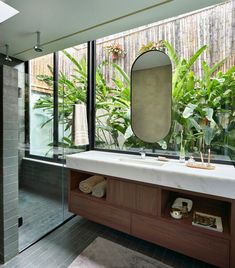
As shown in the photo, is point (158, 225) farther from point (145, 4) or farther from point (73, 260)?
point (145, 4)

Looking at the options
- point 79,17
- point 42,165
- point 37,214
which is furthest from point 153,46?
point 37,214

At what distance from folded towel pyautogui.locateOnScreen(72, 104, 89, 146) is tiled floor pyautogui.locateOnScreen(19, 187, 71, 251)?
2.66 feet

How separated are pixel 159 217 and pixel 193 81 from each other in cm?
141

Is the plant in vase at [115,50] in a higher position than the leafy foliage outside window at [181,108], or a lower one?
higher

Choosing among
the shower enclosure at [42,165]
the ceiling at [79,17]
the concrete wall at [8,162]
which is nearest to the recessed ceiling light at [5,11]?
the ceiling at [79,17]

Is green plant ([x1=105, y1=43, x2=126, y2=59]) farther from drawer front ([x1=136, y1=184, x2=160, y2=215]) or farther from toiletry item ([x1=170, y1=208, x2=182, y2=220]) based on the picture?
toiletry item ([x1=170, y1=208, x2=182, y2=220])

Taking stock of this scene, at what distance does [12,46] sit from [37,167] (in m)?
1.60

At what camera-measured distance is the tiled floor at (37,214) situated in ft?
6.13

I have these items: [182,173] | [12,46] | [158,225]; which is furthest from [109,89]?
[158,225]

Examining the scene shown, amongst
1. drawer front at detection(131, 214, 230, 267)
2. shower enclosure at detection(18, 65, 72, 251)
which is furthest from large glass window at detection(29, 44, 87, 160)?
drawer front at detection(131, 214, 230, 267)

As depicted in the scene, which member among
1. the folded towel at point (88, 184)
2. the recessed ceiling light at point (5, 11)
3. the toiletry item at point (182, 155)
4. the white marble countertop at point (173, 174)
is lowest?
the folded towel at point (88, 184)

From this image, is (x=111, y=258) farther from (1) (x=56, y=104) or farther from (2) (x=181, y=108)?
(1) (x=56, y=104)

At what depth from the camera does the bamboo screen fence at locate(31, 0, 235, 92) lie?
176 centimetres

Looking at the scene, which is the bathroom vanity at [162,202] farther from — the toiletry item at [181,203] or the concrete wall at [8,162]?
the concrete wall at [8,162]
